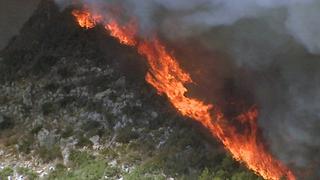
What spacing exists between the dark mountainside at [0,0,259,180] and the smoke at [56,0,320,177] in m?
1.14

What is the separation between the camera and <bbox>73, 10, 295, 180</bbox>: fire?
33.5 feet

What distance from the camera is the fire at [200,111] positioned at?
33.5ft

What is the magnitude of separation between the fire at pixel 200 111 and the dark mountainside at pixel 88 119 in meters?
0.22

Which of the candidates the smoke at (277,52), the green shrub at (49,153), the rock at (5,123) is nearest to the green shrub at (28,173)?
the green shrub at (49,153)

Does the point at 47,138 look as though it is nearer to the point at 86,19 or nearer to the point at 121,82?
the point at 121,82

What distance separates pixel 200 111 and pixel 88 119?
10.1 feet

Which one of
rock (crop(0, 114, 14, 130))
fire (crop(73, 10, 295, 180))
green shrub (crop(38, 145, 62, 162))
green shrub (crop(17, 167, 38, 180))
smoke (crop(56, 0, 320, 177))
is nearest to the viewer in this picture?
smoke (crop(56, 0, 320, 177))

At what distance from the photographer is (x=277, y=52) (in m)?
9.62

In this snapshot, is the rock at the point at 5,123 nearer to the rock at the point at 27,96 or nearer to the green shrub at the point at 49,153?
the rock at the point at 27,96

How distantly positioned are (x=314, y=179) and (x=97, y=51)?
25.7 feet

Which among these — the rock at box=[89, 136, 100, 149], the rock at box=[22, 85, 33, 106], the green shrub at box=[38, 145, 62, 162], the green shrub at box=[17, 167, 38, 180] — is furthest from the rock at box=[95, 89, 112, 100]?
the green shrub at box=[17, 167, 38, 180]

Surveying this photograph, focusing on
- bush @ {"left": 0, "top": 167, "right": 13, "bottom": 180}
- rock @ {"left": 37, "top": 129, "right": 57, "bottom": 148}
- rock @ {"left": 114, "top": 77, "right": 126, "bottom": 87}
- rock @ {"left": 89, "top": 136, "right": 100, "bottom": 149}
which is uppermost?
rock @ {"left": 114, "top": 77, "right": 126, "bottom": 87}

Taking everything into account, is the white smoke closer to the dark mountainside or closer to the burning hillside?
the burning hillside

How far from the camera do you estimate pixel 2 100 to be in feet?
48.6
